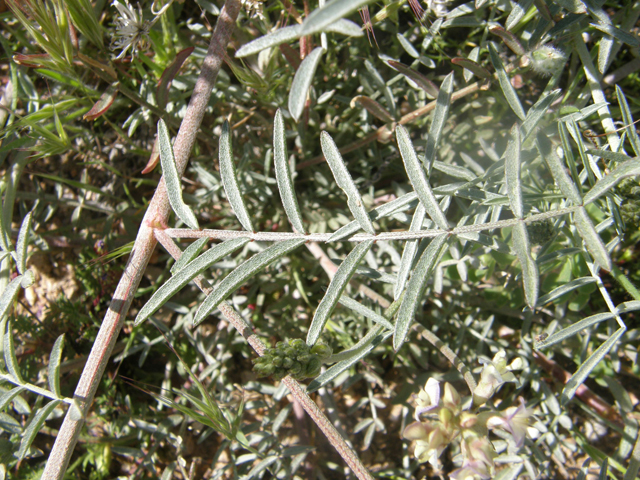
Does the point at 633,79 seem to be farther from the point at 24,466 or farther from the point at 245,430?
the point at 24,466

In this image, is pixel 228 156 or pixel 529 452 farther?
pixel 529 452

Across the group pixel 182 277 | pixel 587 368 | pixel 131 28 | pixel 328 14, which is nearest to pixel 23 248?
pixel 182 277

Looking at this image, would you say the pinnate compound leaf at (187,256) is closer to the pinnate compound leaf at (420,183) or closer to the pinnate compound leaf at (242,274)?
the pinnate compound leaf at (242,274)

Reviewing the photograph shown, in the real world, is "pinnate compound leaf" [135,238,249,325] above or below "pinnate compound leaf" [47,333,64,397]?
above

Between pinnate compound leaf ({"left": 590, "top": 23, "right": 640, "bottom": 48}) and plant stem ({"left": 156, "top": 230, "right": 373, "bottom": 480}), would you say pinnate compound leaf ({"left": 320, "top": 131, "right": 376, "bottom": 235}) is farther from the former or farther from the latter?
pinnate compound leaf ({"left": 590, "top": 23, "right": 640, "bottom": 48})

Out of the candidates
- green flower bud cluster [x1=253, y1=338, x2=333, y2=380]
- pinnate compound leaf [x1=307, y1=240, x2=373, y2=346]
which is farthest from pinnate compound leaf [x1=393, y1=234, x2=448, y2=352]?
green flower bud cluster [x1=253, y1=338, x2=333, y2=380]

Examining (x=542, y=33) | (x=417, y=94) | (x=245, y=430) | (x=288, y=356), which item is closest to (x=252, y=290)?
(x=245, y=430)

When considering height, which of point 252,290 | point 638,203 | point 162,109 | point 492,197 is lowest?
point 252,290

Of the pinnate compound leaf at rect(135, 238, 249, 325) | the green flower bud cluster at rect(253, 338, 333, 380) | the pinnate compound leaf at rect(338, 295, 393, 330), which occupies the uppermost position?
the pinnate compound leaf at rect(135, 238, 249, 325)
